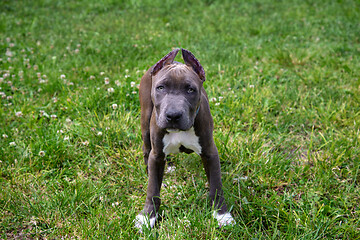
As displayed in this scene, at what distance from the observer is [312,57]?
6.38m

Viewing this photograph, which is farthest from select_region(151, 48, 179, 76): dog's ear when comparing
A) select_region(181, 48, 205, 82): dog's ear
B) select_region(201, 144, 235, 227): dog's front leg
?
select_region(201, 144, 235, 227): dog's front leg

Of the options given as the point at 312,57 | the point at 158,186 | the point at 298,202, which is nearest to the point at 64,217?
the point at 158,186

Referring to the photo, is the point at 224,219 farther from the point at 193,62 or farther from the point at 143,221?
the point at 193,62

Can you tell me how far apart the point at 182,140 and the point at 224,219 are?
78 cm

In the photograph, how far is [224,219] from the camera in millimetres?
2969

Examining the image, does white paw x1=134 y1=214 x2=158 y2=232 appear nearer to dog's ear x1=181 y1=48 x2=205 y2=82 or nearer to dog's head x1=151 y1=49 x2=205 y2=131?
dog's head x1=151 y1=49 x2=205 y2=131

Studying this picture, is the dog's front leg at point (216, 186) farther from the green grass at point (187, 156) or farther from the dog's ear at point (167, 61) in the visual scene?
the dog's ear at point (167, 61)

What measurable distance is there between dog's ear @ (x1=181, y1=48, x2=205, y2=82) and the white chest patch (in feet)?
1.57

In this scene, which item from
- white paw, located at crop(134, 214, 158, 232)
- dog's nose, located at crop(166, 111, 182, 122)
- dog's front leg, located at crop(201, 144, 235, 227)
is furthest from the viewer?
dog's front leg, located at crop(201, 144, 235, 227)

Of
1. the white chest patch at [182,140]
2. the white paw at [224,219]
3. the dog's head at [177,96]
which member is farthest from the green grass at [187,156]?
the dog's head at [177,96]

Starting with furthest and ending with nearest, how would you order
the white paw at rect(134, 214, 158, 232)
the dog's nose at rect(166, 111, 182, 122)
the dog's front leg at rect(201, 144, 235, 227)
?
the dog's front leg at rect(201, 144, 235, 227)
the white paw at rect(134, 214, 158, 232)
the dog's nose at rect(166, 111, 182, 122)

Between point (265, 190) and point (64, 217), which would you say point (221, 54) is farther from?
point (64, 217)

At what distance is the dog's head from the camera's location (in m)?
2.46

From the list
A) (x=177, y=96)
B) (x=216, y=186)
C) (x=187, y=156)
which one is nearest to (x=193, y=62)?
(x=177, y=96)
